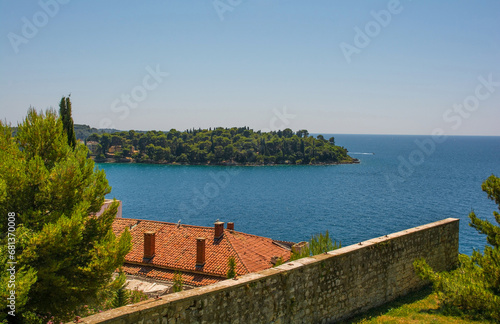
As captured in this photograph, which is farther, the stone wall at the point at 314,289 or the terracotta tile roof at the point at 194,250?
the terracotta tile roof at the point at 194,250

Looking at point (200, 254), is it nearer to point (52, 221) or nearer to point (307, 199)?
point (52, 221)

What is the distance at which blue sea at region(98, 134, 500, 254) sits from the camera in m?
51.8

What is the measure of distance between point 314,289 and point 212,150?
142495 millimetres

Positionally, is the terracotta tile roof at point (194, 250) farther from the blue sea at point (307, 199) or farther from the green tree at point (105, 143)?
the green tree at point (105, 143)

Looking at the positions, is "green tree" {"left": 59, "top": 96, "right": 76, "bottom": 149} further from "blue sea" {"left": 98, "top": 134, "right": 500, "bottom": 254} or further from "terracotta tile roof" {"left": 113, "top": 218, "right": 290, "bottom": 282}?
"blue sea" {"left": 98, "top": 134, "right": 500, "bottom": 254}

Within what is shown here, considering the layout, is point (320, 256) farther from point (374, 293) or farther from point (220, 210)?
point (220, 210)

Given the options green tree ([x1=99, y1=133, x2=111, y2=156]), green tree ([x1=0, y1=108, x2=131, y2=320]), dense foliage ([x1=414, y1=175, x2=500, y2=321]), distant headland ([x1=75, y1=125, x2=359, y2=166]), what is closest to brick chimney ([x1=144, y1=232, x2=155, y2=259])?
green tree ([x1=0, y1=108, x2=131, y2=320])

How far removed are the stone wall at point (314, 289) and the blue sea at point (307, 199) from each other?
3296 cm

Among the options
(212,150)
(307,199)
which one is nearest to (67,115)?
(307,199)

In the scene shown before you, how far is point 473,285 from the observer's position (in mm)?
8516

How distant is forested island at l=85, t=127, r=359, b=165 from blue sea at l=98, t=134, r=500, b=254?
1823 centimetres

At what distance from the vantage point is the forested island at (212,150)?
14438 centimetres

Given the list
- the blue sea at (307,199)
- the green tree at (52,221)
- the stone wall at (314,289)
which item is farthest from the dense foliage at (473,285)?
the blue sea at (307,199)

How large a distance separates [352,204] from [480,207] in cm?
2024
